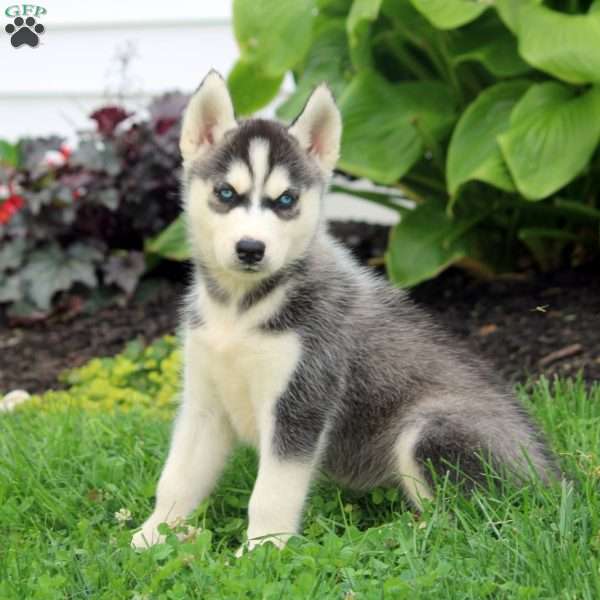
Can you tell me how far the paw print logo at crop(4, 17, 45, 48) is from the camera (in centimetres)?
834

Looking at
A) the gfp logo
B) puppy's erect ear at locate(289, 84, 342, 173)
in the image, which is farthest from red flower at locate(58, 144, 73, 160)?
puppy's erect ear at locate(289, 84, 342, 173)

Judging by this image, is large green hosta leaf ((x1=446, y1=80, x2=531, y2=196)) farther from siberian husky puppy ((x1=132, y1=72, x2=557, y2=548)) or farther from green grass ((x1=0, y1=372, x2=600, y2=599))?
siberian husky puppy ((x1=132, y1=72, x2=557, y2=548))

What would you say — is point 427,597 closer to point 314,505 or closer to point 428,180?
point 314,505

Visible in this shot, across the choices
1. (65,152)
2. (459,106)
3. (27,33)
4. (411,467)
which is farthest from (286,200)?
(27,33)

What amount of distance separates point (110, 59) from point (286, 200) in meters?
5.79

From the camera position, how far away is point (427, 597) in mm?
3205

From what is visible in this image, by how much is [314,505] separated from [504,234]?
3.10 meters

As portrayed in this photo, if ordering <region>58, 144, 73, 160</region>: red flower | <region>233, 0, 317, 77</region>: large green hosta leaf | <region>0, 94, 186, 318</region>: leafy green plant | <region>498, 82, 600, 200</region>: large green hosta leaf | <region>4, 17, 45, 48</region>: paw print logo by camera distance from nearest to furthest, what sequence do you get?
<region>498, 82, 600, 200</region>: large green hosta leaf
<region>233, 0, 317, 77</region>: large green hosta leaf
<region>0, 94, 186, 318</region>: leafy green plant
<region>58, 144, 73, 160</region>: red flower
<region>4, 17, 45, 48</region>: paw print logo

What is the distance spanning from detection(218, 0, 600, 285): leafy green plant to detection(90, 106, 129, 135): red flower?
1.48m

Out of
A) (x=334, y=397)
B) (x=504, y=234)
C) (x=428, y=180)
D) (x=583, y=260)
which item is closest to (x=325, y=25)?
(x=428, y=180)

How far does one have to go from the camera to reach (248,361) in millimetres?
3902

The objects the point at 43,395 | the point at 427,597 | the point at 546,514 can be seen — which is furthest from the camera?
the point at 43,395

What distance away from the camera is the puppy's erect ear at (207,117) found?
3973 millimetres

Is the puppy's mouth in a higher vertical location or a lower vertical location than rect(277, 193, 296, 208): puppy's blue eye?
lower
